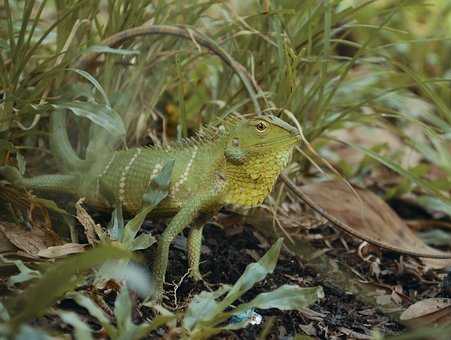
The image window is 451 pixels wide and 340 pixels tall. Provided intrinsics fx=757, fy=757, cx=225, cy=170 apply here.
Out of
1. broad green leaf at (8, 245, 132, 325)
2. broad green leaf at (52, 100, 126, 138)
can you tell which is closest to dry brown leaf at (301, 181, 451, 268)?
broad green leaf at (52, 100, 126, 138)

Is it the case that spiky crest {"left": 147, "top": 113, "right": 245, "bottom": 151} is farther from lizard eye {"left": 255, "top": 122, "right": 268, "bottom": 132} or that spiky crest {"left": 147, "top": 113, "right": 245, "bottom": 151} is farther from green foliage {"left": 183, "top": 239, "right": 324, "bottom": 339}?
green foliage {"left": 183, "top": 239, "right": 324, "bottom": 339}

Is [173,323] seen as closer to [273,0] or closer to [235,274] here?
[235,274]

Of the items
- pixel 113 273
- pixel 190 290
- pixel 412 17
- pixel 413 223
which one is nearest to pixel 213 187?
pixel 190 290

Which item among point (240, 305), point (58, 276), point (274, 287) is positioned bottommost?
point (274, 287)

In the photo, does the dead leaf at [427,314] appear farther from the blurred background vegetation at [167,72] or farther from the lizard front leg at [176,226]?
the lizard front leg at [176,226]

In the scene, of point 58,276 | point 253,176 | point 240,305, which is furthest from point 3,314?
point 253,176

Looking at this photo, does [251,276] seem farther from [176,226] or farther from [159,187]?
[159,187]
